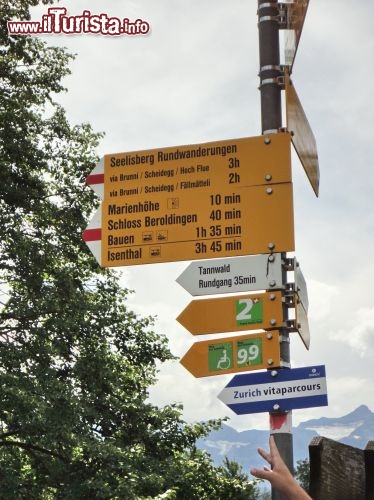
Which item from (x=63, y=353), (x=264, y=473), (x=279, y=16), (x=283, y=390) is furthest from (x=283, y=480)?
(x=63, y=353)

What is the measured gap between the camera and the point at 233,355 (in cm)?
526

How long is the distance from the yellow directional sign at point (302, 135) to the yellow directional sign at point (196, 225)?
0.36 m

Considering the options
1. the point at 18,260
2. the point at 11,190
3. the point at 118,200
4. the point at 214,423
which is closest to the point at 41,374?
the point at 18,260

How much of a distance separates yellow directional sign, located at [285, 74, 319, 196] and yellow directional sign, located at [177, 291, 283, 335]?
1047 millimetres

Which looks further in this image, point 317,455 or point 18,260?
point 18,260

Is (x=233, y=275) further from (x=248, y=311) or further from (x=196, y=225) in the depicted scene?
(x=196, y=225)

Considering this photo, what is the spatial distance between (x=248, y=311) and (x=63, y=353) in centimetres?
1242

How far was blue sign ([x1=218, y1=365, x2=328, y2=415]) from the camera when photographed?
5035mm

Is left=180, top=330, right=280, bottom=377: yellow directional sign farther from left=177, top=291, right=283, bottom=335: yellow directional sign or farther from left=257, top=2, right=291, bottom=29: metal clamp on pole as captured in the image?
left=257, top=2, right=291, bottom=29: metal clamp on pole

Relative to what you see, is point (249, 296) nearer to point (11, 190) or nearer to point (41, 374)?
point (41, 374)

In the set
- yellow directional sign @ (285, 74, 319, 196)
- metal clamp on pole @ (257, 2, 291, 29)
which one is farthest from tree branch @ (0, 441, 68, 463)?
metal clamp on pole @ (257, 2, 291, 29)

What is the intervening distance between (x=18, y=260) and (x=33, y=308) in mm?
1140

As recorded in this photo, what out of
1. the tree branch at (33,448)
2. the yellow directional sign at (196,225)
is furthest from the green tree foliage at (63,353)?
the yellow directional sign at (196,225)

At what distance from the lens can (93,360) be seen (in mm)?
17484
